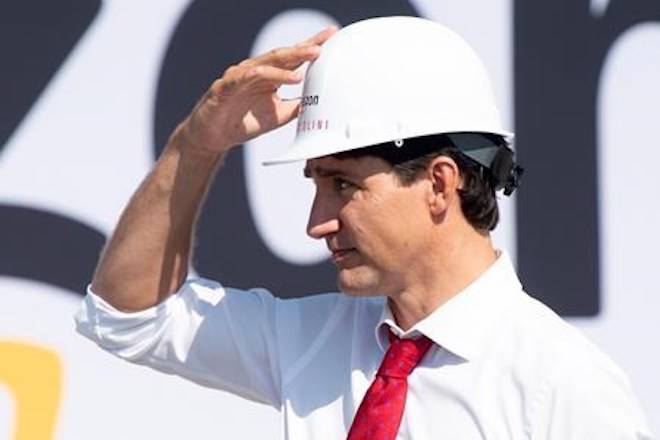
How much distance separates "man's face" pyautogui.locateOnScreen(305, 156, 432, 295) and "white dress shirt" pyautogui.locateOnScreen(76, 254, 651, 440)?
0.26 ft

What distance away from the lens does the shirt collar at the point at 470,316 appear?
2.05m

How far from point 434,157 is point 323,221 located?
16 cm

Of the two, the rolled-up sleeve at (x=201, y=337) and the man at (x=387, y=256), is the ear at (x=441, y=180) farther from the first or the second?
the rolled-up sleeve at (x=201, y=337)

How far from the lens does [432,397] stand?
80.6 inches

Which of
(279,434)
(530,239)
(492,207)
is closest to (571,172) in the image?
(530,239)

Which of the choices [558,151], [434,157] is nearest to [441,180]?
[434,157]

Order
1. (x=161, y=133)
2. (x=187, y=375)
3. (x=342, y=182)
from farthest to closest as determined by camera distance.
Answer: (x=161, y=133) → (x=187, y=375) → (x=342, y=182)

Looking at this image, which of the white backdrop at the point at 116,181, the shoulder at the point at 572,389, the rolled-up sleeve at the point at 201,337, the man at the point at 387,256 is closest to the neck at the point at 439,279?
the man at the point at 387,256

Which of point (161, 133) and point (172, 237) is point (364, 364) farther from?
point (161, 133)

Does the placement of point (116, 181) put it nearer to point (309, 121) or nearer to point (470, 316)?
point (309, 121)

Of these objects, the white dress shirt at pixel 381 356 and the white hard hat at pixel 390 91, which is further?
the white hard hat at pixel 390 91

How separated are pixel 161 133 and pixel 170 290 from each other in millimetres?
885

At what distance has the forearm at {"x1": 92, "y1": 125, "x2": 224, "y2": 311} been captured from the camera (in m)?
2.17

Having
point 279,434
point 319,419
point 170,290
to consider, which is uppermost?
point 170,290
